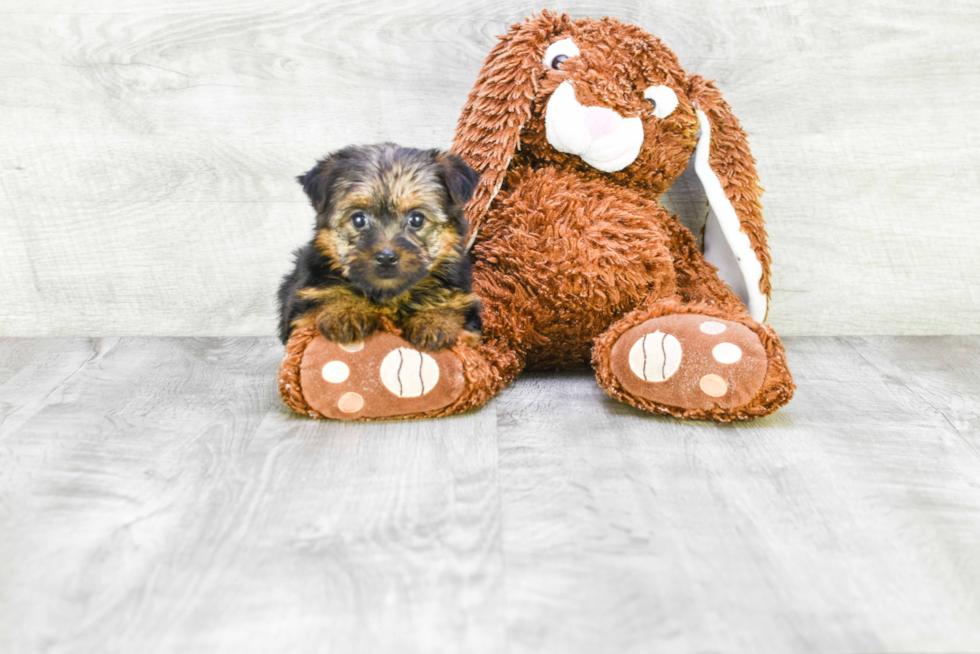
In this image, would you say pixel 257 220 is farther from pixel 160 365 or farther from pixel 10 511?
pixel 10 511

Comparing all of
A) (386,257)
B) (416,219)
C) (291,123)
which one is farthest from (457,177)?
(291,123)

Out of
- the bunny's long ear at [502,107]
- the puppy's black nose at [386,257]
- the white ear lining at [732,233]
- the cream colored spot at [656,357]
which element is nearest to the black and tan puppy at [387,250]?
the puppy's black nose at [386,257]

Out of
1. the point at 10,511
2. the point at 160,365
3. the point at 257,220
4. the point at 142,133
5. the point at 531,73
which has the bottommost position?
the point at 160,365

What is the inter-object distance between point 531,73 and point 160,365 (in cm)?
114

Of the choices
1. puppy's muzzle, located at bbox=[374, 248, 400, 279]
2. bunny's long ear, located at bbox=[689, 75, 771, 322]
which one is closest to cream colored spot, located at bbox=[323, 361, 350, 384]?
puppy's muzzle, located at bbox=[374, 248, 400, 279]

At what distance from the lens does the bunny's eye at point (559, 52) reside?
5.57ft

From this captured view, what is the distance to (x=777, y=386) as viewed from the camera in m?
1.49

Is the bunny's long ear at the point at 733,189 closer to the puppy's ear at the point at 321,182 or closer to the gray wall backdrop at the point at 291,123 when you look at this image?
the gray wall backdrop at the point at 291,123

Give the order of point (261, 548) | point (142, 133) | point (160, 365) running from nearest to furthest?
point (261, 548), point (160, 365), point (142, 133)

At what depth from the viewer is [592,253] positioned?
165cm

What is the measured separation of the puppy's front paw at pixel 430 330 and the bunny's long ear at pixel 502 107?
0.29 meters

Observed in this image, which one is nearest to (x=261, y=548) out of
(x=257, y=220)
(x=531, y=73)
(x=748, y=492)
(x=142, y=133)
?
(x=748, y=492)

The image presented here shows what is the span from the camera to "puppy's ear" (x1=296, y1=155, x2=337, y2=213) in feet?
4.53

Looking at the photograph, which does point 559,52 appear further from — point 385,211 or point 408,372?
point 408,372
